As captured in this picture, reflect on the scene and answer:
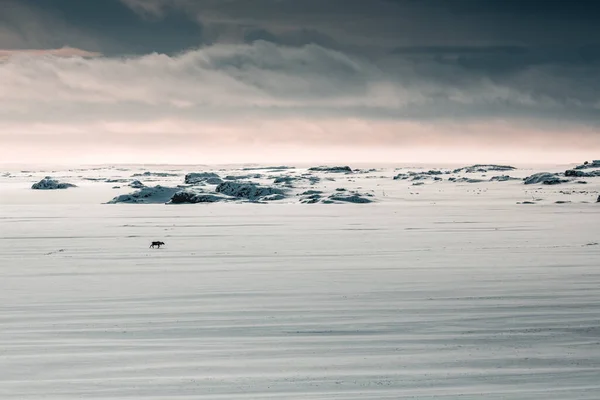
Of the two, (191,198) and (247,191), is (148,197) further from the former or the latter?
(247,191)

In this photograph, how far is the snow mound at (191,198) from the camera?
38562 mm

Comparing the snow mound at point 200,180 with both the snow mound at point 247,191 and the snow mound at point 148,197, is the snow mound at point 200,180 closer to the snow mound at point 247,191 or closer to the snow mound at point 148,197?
the snow mound at point 247,191

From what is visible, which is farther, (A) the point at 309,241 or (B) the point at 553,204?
(B) the point at 553,204

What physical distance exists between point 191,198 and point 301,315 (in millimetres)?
29103

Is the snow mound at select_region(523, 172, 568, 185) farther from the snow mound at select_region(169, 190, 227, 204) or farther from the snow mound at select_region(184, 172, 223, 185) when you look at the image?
the snow mound at select_region(169, 190, 227, 204)

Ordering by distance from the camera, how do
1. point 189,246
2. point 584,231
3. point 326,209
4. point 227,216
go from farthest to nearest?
point 326,209, point 227,216, point 584,231, point 189,246

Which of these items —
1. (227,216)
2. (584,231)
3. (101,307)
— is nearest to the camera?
(101,307)

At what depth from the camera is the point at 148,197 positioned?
1597 inches

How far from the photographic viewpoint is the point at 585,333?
30.6 feet

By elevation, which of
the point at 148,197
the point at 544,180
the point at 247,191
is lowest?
the point at 148,197

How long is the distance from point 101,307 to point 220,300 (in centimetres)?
191

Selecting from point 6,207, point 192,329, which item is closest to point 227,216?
point 6,207

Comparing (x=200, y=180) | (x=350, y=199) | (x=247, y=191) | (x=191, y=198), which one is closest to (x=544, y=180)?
(x=350, y=199)

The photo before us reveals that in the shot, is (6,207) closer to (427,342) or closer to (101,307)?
(101,307)
